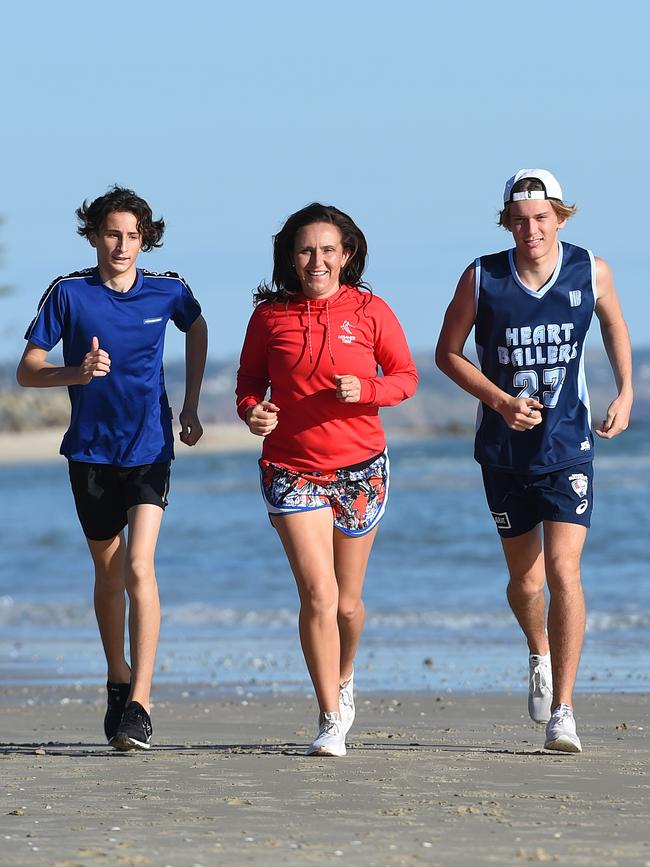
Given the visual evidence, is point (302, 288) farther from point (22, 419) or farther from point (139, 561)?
point (22, 419)

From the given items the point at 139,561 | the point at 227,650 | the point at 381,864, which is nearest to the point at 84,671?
the point at 227,650

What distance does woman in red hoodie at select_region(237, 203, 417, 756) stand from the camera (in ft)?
18.1

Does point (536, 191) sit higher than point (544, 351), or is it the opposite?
point (536, 191)

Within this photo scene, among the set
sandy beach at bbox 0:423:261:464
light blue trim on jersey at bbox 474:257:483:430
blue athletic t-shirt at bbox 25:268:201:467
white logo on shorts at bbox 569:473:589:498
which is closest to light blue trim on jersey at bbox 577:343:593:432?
white logo on shorts at bbox 569:473:589:498

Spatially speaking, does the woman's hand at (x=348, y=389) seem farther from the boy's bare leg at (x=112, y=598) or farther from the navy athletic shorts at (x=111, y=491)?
the boy's bare leg at (x=112, y=598)

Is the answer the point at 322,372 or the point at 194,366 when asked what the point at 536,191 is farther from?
the point at 194,366

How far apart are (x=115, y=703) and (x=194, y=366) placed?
1.30m

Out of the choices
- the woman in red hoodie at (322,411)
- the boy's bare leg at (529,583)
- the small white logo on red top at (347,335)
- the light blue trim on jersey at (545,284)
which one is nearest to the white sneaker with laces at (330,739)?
the woman in red hoodie at (322,411)

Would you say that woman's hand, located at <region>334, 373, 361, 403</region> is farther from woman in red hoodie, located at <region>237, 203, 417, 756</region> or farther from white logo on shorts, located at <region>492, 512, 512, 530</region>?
white logo on shorts, located at <region>492, 512, 512, 530</region>

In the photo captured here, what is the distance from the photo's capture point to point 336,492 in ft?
18.3

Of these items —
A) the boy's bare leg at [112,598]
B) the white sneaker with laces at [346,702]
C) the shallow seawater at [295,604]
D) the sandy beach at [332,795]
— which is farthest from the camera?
the shallow seawater at [295,604]

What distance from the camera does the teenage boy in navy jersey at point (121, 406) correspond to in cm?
583

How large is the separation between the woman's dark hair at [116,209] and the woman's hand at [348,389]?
113 centimetres

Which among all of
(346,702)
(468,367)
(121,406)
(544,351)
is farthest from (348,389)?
(346,702)
